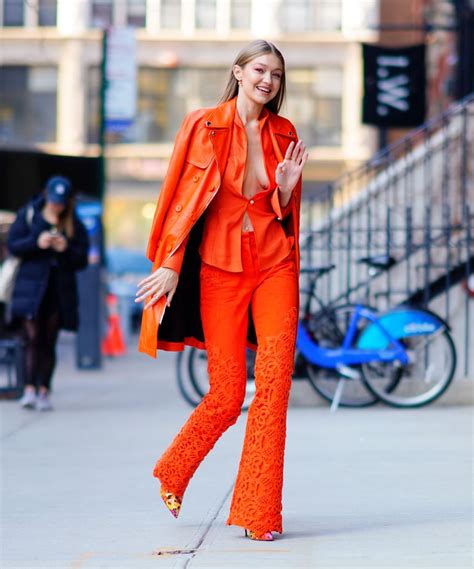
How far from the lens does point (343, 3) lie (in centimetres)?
4456

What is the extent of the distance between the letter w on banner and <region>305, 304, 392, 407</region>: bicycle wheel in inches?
402

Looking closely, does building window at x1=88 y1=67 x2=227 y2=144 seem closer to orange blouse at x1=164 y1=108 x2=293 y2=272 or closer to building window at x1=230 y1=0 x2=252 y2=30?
building window at x1=230 y1=0 x2=252 y2=30

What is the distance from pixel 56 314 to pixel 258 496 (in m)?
5.60

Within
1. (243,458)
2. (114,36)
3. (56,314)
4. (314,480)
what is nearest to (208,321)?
(243,458)

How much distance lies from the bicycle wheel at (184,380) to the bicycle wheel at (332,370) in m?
0.90

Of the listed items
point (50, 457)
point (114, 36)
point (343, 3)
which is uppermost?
point (343, 3)

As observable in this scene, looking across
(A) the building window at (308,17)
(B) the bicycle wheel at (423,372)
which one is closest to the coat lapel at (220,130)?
(B) the bicycle wheel at (423,372)

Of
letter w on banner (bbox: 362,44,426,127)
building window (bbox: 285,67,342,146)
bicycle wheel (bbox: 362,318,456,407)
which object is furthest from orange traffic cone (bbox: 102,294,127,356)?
building window (bbox: 285,67,342,146)

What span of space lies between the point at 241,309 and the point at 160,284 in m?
0.34

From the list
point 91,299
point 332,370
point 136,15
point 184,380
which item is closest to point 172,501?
point 332,370

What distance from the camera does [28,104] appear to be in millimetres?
44438

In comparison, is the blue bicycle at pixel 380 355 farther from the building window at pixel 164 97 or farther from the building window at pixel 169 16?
the building window at pixel 169 16

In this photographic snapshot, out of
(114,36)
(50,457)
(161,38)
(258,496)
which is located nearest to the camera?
(258,496)

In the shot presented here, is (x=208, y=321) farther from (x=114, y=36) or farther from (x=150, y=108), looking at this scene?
(x=150, y=108)
